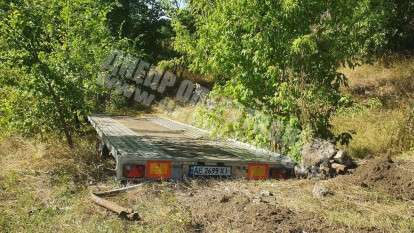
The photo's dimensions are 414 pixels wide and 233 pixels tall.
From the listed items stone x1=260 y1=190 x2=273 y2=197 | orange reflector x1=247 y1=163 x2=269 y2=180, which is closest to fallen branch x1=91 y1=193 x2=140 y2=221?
stone x1=260 y1=190 x2=273 y2=197

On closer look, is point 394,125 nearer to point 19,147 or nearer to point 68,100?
point 68,100

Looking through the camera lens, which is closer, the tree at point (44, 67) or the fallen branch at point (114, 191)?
the fallen branch at point (114, 191)

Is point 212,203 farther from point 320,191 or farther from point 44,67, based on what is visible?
point 44,67

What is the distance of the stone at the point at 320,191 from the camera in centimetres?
673

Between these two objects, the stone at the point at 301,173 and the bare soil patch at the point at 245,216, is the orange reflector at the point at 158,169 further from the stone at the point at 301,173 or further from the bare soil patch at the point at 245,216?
the stone at the point at 301,173

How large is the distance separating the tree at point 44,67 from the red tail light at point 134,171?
11.4 feet

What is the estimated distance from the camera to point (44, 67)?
9141mm

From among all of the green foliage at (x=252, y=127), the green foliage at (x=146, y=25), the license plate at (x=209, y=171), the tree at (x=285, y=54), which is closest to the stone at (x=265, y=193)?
the license plate at (x=209, y=171)

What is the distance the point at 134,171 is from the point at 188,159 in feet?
2.73

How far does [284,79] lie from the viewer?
8.95 metres

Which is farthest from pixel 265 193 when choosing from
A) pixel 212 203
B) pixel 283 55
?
pixel 283 55

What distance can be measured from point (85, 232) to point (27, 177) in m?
3.24

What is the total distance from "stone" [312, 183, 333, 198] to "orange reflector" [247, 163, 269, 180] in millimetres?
898

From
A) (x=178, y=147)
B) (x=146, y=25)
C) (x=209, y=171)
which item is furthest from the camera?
(x=146, y=25)
